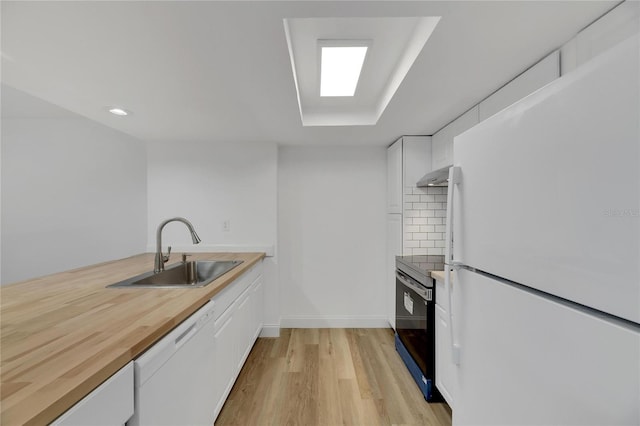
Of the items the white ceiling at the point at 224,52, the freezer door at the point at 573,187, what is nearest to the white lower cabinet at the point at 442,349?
the freezer door at the point at 573,187

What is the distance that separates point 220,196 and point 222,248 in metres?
0.59

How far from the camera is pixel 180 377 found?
3.65 ft

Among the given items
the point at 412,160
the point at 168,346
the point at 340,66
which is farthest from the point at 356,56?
the point at 168,346

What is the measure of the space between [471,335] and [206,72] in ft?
6.12

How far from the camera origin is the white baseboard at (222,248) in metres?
2.94

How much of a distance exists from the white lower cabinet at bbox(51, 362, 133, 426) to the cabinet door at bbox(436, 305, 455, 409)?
166 centimetres

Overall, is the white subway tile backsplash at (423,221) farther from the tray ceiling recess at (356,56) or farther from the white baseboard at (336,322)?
the white baseboard at (336,322)

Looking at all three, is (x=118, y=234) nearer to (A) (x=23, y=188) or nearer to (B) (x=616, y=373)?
(A) (x=23, y=188)

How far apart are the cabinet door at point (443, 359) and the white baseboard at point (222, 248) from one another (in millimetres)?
1844

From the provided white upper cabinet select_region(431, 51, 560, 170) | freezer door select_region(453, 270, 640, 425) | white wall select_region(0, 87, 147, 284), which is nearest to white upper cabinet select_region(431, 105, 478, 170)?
white upper cabinet select_region(431, 51, 560, 170)

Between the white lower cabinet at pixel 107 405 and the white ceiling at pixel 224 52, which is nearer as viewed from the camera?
the white lower cabinet at pixel 107 405

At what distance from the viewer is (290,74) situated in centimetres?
154

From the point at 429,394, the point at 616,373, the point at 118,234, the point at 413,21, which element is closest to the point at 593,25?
the point at 413,21

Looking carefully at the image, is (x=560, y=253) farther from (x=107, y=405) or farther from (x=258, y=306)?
(x=258, y=306)
